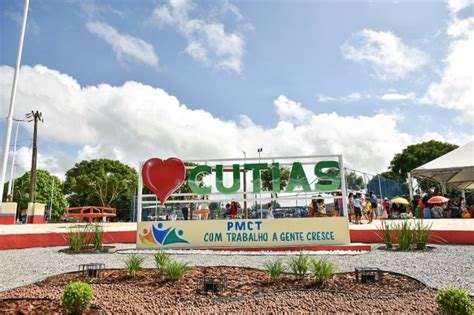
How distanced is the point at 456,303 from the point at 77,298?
11.8 feet

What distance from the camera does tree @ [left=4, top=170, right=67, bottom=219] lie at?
45719 millimetres

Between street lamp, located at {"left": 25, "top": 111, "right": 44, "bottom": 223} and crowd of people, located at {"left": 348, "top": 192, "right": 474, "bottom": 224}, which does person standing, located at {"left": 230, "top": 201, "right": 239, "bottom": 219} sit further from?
street lamp, located at {"left": 25, "top": 111, "right": 44, "bottom": 223}

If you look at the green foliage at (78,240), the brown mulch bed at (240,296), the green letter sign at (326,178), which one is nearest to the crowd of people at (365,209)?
the green letter sign at (326,178)

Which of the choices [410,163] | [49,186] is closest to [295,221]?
[410,163]

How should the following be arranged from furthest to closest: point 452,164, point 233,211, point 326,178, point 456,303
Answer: point 452,164, point 233,211, point 326,178, point 456,303

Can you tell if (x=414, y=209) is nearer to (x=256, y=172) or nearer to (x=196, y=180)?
(x=256, y=172)

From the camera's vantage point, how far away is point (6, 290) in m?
4.73

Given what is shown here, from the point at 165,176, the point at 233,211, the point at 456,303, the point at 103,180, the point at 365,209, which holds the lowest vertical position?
the point at 456,303

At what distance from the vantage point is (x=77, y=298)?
11.4ft

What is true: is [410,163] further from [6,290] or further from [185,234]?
[6,290]

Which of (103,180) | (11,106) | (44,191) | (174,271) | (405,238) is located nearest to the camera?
(174,271)

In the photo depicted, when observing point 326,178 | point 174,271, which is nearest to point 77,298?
point 174,271

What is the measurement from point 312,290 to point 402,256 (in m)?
3.77

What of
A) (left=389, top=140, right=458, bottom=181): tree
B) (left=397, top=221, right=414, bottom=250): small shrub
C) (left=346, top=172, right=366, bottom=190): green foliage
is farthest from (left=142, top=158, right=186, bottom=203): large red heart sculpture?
(left=389, top=140, right=458, bottom=181): tree
